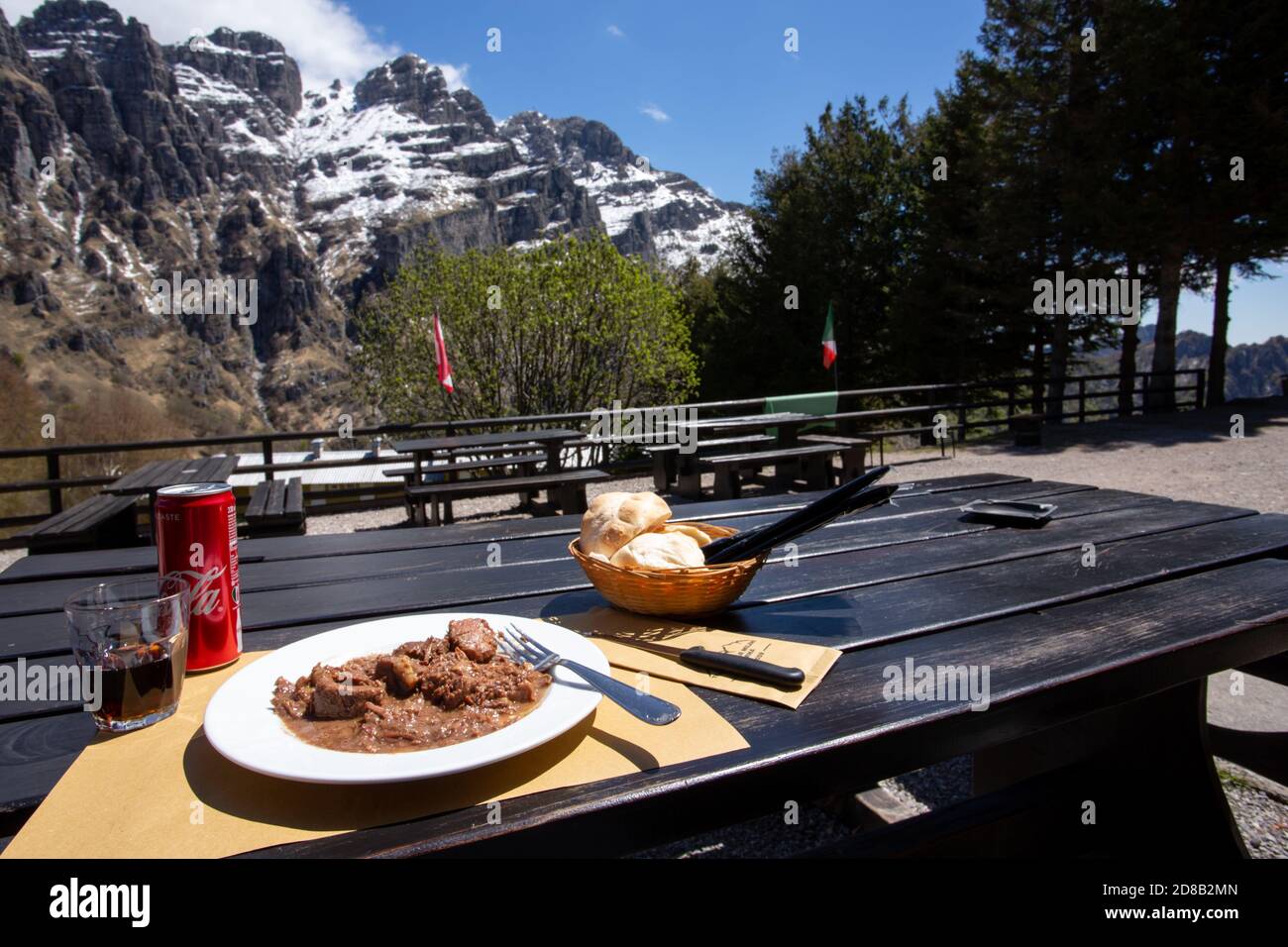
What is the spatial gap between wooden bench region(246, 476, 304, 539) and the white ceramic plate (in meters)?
4.11

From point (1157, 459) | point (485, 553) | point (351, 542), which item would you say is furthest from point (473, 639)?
point (1157, 459)

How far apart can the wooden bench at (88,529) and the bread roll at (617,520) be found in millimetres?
3747

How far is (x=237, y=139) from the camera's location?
162625 mm

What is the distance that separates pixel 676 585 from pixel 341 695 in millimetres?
569

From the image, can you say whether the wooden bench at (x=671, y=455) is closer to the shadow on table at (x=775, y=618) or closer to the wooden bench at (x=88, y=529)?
the wooden bench at (x=88, y=529)

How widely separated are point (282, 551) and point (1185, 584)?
88.6 inches

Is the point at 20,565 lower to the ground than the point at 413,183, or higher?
lower

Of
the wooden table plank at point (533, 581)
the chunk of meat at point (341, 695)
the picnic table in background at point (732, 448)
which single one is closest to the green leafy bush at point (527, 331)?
the picnic table in background at point (732, 448)

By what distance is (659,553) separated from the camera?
1355 millimetres

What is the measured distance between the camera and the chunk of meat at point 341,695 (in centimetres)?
94

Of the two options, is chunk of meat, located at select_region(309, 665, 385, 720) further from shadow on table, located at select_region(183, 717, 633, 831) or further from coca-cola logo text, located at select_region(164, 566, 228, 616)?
coca-cola logo text, located at select_region(164, 566, 228, 616)

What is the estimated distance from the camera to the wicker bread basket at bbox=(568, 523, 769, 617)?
Answer: 128 cm
